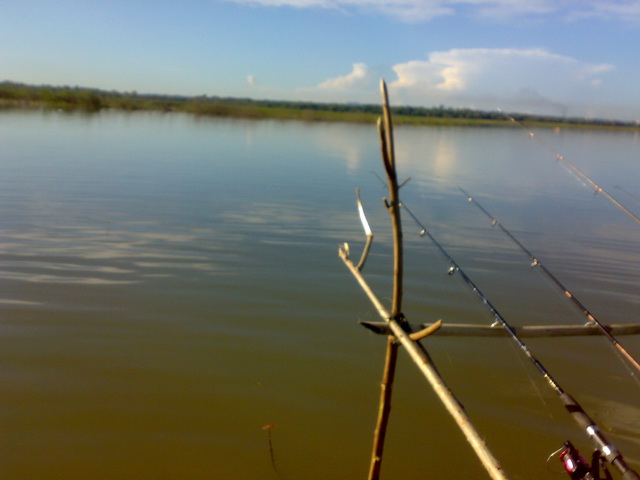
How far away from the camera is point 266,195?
13.5 m

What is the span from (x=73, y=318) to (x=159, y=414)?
6.75 ft

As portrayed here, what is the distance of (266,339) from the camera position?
584 centimetres

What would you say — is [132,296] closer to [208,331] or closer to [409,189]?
[208,331]

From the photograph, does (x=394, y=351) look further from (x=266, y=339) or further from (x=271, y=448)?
(x=266, y=339)

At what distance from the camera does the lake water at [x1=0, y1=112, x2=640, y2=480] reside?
4227 mm

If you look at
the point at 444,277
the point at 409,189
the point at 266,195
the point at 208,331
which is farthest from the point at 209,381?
the point at 409,189

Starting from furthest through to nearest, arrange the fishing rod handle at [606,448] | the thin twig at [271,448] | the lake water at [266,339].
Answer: the lake water at [266,339], the thin twig at [271,448], the fishing rod handle at [606,448]

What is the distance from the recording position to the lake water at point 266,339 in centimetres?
423

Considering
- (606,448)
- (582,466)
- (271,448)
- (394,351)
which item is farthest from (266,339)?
(606,448)

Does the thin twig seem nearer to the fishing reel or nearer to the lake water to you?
the lake water

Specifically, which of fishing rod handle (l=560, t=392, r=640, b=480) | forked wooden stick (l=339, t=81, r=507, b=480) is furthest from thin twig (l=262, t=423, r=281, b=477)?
fishing rod handle (l=560, t=392, r=640, b=480)

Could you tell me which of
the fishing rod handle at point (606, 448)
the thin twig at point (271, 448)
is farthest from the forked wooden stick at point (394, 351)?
the thin twig at point (271, 448)

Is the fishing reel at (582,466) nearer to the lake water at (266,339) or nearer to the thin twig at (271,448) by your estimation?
the lake water at (266,339)

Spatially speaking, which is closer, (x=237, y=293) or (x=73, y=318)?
(x=73, y=318)
